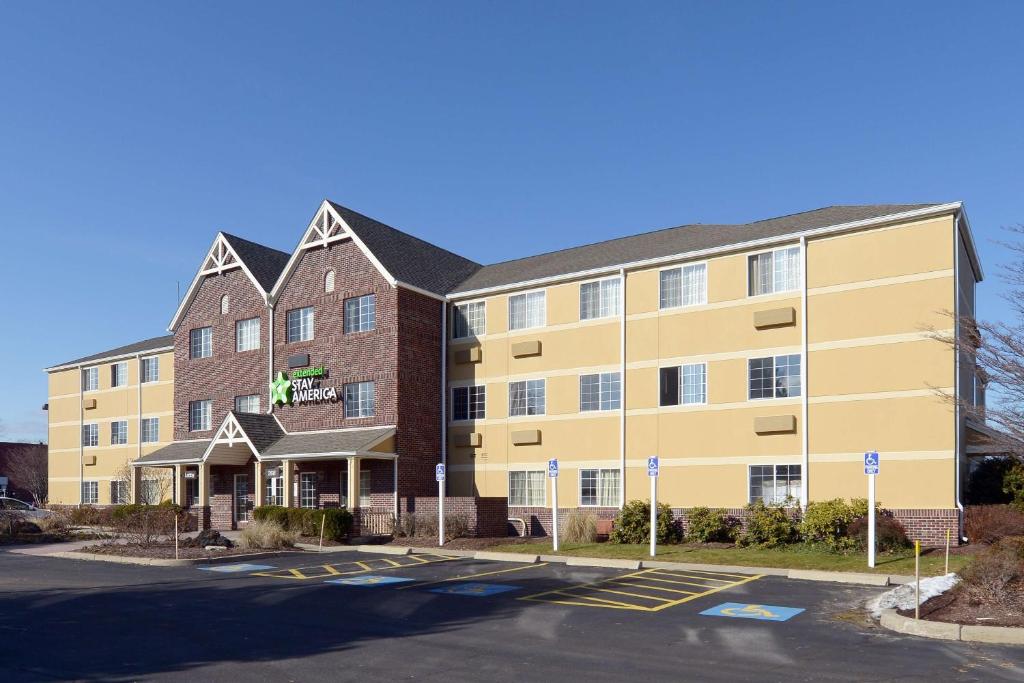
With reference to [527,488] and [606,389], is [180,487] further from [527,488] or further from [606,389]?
[606,389]

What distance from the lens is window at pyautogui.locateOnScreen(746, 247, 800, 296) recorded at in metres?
28.0

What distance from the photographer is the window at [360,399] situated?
34.2 m

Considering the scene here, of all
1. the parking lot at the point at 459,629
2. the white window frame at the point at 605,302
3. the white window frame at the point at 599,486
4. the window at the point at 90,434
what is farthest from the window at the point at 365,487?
the window at the point at 90,434

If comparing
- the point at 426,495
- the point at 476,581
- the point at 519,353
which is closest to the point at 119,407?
the point at 426,495

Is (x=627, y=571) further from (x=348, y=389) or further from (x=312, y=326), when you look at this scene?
(x=312, y=326)

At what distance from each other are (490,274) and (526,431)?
7.90m

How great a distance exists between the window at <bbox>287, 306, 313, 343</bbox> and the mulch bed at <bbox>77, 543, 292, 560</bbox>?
36.5 feet

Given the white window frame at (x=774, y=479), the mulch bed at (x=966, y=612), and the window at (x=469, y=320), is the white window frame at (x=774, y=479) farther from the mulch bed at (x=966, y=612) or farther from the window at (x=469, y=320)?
the window at (x=469, y=320)

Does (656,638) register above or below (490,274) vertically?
below

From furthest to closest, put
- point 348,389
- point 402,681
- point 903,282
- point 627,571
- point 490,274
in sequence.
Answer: point 490,274 < point 348,389 < point 903,282 < point 627,571 < point 402,681

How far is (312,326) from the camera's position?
36969 mm

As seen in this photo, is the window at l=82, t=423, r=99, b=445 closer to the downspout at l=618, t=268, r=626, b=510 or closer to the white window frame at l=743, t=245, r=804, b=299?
the downspout at l=618, t=268, r=626, b=510

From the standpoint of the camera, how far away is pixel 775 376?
27797mm

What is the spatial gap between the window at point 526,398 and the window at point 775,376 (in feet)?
26.6
